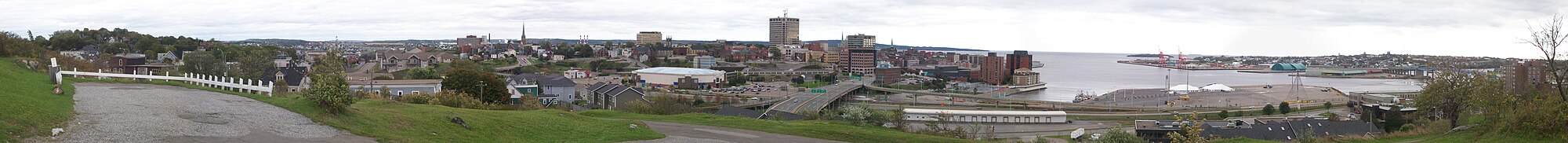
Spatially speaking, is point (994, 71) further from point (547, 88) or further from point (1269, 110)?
point (547, 88)

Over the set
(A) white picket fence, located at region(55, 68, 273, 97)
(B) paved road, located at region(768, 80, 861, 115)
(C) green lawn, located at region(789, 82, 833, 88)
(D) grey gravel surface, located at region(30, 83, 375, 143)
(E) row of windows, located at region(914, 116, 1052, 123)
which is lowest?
(B) paved road, located at region(768, 80, 861, 115)

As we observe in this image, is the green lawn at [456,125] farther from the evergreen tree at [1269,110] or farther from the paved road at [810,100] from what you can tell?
the evergreen tree at [1269,110]

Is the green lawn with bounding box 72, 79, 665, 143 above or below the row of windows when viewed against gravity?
above

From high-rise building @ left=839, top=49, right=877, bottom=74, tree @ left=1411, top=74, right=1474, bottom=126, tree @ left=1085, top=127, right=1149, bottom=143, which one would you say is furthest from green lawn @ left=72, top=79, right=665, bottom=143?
high-rise building @ left=839, top=49, right=877, bottom=74

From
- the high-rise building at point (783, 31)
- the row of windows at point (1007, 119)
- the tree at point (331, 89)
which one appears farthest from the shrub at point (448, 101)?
the high-rise building at point (783, 31)

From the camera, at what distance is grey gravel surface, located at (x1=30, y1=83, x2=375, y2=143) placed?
549 cm

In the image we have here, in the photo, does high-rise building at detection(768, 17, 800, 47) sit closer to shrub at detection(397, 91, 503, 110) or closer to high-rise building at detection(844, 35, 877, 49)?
high-rise building at detection(844, 35, 877, 49)

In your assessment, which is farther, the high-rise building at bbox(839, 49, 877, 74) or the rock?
the high-rise building at bbox(839, 49, 877, 74)

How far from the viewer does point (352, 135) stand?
637cm

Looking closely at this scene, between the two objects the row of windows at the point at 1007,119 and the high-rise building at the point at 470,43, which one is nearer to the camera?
the row of windows at the point at 1007,119

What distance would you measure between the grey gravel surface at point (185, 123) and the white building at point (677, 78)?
97.1 ft

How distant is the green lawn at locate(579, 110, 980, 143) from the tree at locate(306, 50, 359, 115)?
11.0 feet

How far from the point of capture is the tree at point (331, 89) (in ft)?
23.1

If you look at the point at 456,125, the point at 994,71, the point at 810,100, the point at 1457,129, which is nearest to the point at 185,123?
the point at 456,125
